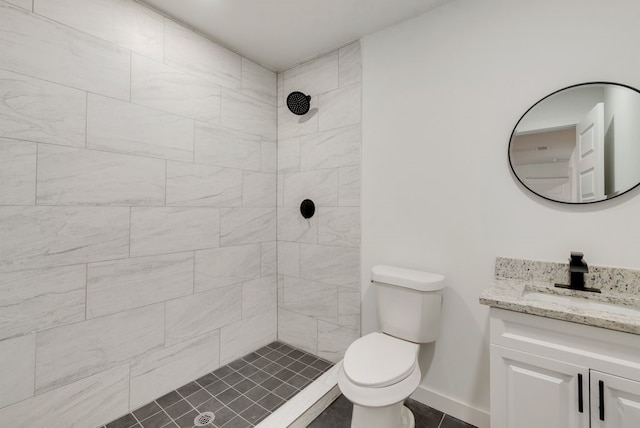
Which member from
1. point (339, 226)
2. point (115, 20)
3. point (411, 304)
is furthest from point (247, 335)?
point (115, 20)

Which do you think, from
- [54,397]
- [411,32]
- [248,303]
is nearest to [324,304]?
[248,303]

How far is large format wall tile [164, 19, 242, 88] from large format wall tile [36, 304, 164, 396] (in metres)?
1.66

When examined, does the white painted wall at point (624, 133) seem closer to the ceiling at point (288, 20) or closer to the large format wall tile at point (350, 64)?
the ceiling at point (288, 20)

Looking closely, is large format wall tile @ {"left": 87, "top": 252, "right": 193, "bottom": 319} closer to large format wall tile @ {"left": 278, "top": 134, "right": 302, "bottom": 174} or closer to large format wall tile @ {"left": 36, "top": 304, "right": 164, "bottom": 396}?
large format wall tile @ {"left": 36, "top": 304, "right": 164, "bottom": 396}

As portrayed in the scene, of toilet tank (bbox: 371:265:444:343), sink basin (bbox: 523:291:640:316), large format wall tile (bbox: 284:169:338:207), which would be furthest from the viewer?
large format wall tile (bbox: 284:169:338:207)

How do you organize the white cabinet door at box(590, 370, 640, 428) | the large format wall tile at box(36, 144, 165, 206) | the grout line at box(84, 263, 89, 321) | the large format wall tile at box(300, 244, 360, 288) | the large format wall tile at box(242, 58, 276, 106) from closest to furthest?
the white cabinet door at box(590, 370, 640, 428)
the large format wall tile at box(36, 144, 165, 206)
the grout line at box(84, 263, 89, 321)
the large format wall tile at box(300, 244, 360, 288)
the large format wall tile at box(242, 58, 276, 106)

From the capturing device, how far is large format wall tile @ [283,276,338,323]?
2.27 meters

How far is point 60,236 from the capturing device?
1.46 m

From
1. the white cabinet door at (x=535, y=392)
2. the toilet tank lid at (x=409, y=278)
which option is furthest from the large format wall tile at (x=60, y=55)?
the white cabinet door at (x=535, y=392)

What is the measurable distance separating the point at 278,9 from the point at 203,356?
2460mm

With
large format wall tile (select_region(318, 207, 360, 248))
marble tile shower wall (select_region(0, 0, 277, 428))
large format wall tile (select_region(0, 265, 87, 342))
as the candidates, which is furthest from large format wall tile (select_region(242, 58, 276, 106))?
large format wall tile (select_region(0, 265, 87, 342))

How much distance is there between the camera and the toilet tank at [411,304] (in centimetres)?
164

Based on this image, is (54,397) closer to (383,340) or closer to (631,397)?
(383,340)

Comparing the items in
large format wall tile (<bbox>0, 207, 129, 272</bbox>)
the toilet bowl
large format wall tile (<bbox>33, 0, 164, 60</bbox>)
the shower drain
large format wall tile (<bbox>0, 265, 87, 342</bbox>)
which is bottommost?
the shower drain
